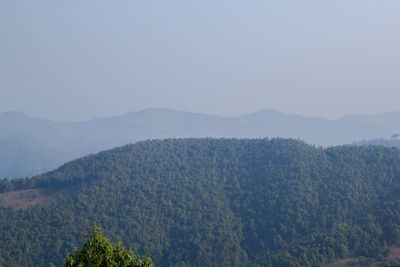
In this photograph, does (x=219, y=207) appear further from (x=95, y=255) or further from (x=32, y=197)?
(x=95, y=255)

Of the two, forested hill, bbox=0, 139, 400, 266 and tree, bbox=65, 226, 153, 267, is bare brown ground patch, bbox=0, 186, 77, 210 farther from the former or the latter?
tree, bbox=65, 226, 153, 267

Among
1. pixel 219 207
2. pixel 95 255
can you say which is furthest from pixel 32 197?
pixel 95 255

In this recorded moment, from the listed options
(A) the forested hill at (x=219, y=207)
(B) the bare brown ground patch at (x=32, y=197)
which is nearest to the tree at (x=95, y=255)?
(A) the forested hill at (x=219, y=207)

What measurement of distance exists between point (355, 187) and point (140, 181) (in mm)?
40471

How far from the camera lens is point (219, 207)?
60719 mm

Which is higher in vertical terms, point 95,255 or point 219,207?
point 95,255

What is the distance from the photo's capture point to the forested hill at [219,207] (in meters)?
45.6

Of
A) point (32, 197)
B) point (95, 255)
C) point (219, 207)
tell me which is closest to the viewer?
point (95, 255)

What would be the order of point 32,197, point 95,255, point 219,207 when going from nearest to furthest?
1. point 95,255
2. point 219,207
3. point 32,197

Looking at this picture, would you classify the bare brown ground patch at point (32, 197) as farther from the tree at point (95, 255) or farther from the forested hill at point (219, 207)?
the tree at point (95, 255)

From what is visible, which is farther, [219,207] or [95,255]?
[219,207]

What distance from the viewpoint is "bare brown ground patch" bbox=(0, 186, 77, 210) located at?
2274 inches

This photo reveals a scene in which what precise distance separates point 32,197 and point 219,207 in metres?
36.0

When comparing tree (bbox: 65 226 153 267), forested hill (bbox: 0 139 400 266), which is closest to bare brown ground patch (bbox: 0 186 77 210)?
forested hill (bbox: 0 139 400 266)
